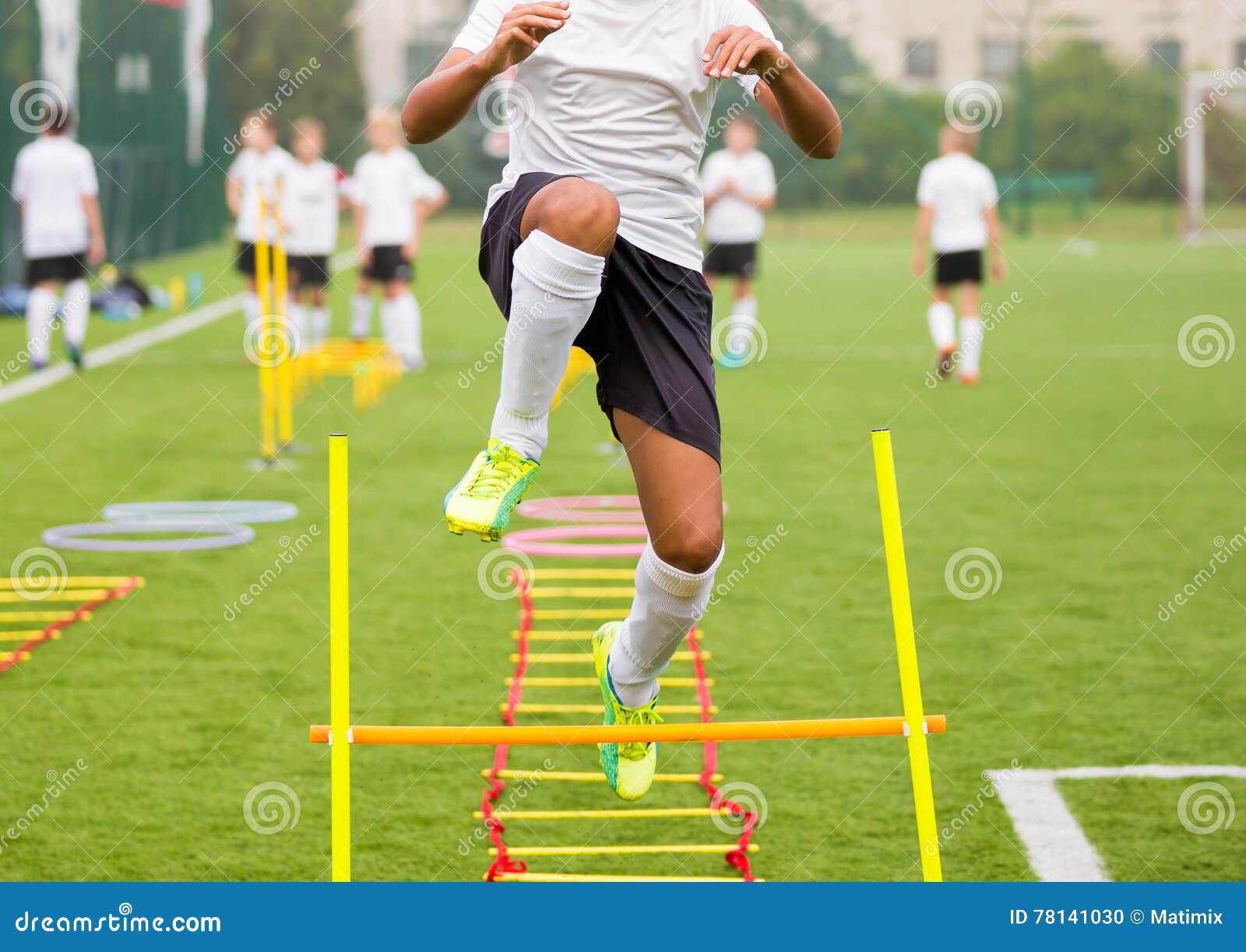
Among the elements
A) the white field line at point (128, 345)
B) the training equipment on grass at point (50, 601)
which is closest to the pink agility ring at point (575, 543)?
the training equipment on grass at point (50, 601)

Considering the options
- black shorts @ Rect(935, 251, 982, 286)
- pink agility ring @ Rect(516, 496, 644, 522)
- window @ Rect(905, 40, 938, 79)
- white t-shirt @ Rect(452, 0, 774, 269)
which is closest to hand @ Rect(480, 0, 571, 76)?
white t-shirt @ Rect(452, 0, 774, 269)

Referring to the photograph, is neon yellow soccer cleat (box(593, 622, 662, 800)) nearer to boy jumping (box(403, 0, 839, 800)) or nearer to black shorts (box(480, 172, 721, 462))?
boy jumping (box(403, 0, 839, 800))

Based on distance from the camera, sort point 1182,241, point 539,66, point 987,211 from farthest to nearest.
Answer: point 1182,241 < point 987,211 < point 539,66

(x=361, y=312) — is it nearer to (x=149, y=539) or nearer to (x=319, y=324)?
(x=319, y=324)

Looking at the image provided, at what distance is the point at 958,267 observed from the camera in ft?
45.2

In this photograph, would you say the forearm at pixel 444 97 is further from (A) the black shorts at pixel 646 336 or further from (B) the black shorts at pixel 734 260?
(B) the black shorts at pixel 734 260

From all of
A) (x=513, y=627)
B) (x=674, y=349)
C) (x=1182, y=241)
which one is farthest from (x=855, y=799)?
(x=1182, y=241)

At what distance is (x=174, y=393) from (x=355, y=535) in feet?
18.5

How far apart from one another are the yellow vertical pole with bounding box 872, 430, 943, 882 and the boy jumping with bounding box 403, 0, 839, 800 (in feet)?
1.21

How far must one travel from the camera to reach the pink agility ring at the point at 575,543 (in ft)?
23.4

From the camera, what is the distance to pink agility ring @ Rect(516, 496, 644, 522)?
27.6ft

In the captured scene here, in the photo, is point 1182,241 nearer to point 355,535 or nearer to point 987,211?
point 987,211

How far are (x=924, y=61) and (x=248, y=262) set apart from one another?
34762 mm

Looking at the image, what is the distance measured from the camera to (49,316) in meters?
14.0
